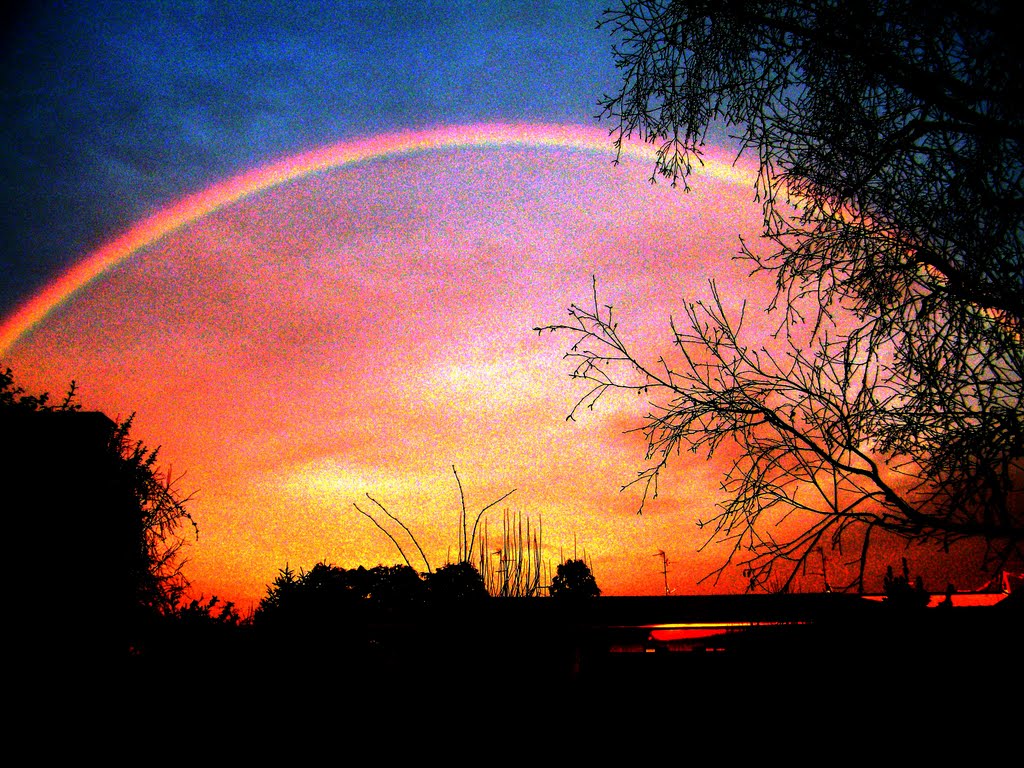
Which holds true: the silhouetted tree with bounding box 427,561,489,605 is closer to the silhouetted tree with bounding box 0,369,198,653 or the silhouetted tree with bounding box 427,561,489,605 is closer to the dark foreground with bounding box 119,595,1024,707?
the dark foreground with bounding box 119,595,1024,707

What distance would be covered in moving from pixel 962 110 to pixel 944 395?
3.55 feet

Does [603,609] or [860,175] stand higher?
[860,175]

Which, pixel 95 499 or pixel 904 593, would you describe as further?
pixel 95 499

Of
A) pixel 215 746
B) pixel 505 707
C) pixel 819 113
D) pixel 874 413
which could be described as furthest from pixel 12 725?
pixel 819 113

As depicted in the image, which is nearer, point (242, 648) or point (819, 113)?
point (819, 113)

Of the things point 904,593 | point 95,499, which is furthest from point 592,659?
point 95,499

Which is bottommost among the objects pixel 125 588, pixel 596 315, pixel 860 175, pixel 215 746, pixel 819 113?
pixel 215 746

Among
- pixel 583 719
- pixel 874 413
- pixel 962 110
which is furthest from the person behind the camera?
pixel 583 719

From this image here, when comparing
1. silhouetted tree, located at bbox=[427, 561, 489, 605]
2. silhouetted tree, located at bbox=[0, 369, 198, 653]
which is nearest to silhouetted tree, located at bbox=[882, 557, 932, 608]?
silhouetted tree, located at bbox=[427, 561, 489, 605]

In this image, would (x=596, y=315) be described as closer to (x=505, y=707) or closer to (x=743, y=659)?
(x=743, y=659)

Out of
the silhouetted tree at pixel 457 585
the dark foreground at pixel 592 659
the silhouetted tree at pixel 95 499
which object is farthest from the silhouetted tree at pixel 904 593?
the silhouetted tree at pixel 95 499

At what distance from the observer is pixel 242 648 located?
4.07 m

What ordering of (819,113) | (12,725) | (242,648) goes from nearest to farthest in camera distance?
1. (819,113)
2. (12,725)
3. (242,648)

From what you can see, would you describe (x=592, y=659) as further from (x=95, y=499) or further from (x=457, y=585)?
(x=95, y=499)
